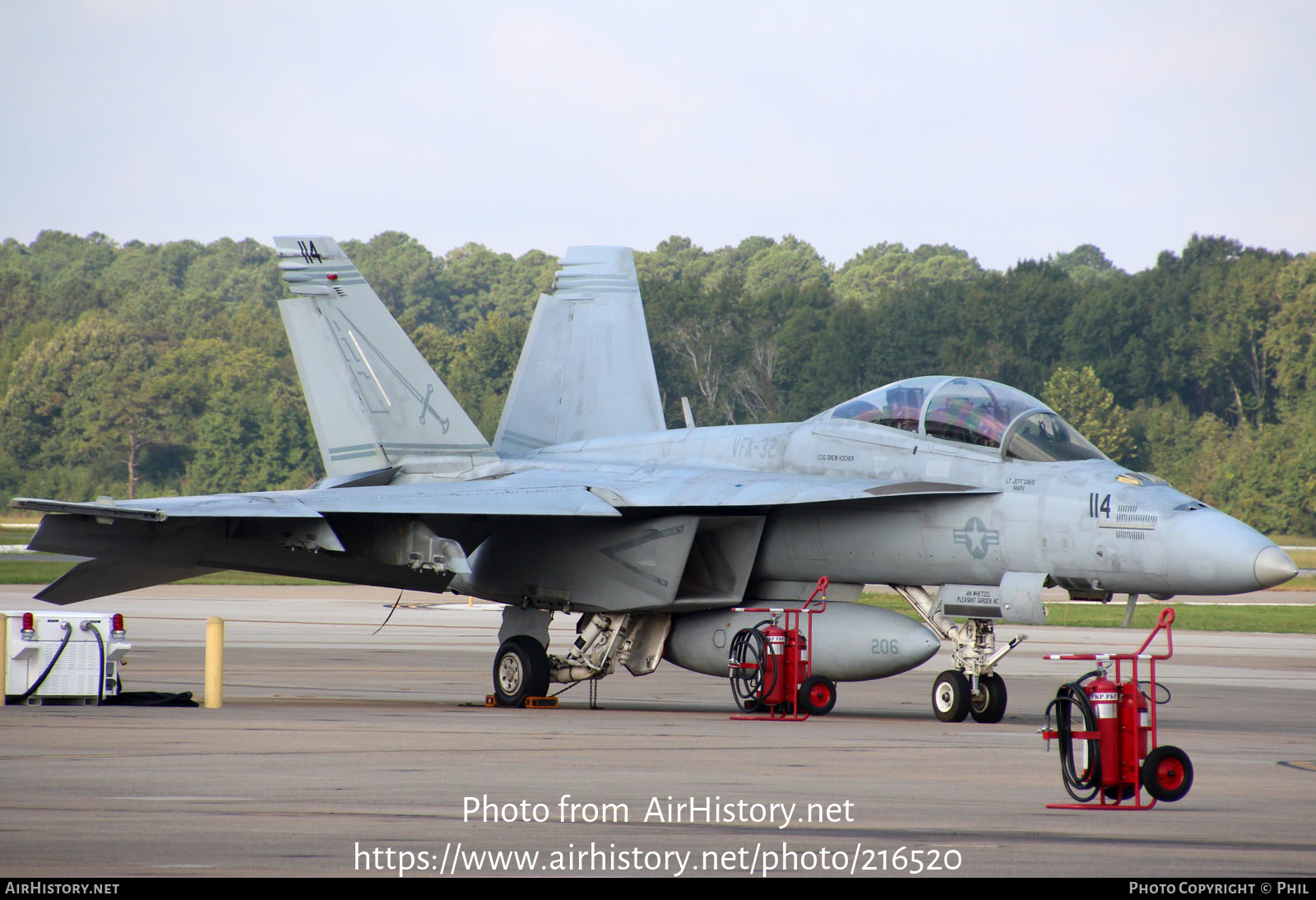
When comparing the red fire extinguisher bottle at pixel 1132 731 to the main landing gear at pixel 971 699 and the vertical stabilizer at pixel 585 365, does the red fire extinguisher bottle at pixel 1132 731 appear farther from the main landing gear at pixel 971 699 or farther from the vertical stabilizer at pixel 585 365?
the vertical stabilizer at pixel 585 365

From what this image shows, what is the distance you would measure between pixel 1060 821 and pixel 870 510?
5965mm

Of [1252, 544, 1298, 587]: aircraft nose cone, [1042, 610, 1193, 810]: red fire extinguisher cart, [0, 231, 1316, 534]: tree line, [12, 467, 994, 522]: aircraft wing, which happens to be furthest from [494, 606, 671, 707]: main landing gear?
[0, 231, 1316, 534]: tree line

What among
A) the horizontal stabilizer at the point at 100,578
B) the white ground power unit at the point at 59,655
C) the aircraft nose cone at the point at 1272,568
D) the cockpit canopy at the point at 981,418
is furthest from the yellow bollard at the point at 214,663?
the aircraft nose cone at the point at 1272,568

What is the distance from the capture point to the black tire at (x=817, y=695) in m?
12.0

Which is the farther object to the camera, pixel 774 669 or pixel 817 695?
pixel 817 695

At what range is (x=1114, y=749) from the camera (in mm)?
7215

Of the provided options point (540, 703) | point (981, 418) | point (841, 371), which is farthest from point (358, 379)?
point (841, 371)

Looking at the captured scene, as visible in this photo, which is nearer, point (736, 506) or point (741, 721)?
point (741, 721)

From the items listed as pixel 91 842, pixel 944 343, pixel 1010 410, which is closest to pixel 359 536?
pixel 1010 410

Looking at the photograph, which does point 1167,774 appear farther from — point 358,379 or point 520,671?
point 358,379

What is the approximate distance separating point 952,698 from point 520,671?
4.23 m

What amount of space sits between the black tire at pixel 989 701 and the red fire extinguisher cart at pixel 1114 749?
4.16 m

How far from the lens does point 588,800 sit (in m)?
7.11

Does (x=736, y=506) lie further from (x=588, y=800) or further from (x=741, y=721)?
(x=588, y=800)
